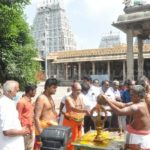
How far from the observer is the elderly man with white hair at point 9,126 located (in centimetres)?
434

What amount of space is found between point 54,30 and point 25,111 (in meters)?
93.0

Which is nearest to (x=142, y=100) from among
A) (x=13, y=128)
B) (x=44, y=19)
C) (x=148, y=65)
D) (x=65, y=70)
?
(x=13, y=128)

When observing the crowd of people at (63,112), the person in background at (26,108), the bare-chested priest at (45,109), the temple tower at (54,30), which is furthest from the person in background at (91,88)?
the temple tower at (54,30)

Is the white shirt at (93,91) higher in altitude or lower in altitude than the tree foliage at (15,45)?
lower

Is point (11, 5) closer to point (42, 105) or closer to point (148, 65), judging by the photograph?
point (42, 105)

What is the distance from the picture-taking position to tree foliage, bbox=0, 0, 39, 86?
1453cm

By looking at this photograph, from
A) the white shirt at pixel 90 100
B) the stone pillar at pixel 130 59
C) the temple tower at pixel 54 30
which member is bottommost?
the white shirt at pixel 90 100

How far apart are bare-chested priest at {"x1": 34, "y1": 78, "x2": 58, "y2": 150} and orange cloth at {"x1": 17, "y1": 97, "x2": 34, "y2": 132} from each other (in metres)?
0.74

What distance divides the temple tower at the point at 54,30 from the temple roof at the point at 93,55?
138ft

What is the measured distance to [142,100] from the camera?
4.43m

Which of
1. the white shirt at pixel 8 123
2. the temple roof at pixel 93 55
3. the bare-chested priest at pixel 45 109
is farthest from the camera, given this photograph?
the temple roof at pixel 93 55

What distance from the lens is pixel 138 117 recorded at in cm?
442

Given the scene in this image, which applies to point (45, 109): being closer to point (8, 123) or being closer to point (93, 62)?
point (8, 123)

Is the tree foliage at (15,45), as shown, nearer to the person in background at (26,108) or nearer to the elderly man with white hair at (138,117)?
the person in background at (26,108)
